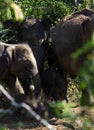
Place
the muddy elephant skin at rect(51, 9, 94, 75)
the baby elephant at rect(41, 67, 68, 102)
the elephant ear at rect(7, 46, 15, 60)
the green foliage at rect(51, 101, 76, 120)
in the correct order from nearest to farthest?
the green foliage at rect(51, 101, 76, 120) < the elephant ear at rect(7, 46, 15, 60) < the muddy elephant skin at rect(51, 9, 94, 75) < the baby elephant at rect(41, 67, 68, 102)

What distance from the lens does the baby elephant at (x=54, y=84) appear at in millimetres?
8086

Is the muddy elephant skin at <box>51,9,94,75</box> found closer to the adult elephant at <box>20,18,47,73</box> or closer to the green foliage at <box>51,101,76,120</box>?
the adult elephant at <box>20,18,47,73</box>

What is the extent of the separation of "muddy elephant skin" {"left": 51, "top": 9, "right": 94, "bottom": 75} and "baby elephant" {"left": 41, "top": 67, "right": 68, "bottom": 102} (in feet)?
0.63

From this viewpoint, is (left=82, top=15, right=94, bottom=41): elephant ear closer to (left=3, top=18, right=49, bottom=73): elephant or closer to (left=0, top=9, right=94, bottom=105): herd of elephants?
(left=0, top=9, right=94, bottom=105): herd of elephants

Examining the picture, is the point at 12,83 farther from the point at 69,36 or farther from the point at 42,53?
the point at 69,36

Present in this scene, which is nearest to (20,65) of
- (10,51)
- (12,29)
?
(10,51)

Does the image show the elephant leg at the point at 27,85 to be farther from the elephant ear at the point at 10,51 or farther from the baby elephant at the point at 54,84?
the baby elephant at the point at 54,84

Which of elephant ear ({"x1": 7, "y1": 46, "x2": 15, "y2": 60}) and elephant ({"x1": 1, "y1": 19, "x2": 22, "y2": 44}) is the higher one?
elephant ear ({"x1": 7, "y1": 46, "x2": 15, "y2": 60})

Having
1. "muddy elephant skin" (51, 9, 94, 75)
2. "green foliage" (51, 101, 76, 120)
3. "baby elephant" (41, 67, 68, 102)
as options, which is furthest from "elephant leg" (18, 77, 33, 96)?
"green foliage" (51, 101, 76, 120)

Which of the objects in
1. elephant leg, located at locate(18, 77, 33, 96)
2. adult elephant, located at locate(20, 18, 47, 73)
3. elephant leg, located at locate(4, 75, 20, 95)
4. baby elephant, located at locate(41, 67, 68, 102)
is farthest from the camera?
adult elephant, located at locate(20, 18, 47, 73)

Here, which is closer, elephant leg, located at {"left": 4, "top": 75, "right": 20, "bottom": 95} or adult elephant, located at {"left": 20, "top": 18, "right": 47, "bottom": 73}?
elephant leg, located at {"left": 4, "top": 75, "right": 20, "bottom": 95}

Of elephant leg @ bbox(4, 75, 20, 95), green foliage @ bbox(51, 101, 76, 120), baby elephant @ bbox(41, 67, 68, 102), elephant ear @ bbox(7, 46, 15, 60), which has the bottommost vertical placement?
baby elephant @ bbox(41, 67, 68, 102)

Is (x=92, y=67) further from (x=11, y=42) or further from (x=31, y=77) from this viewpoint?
(x=11, y=42)

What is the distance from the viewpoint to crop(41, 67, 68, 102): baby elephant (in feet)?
26.5
